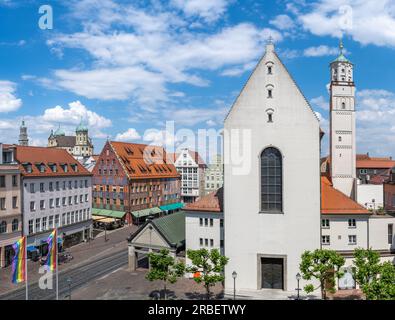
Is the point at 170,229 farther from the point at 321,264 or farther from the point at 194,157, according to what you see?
the point at 194,157

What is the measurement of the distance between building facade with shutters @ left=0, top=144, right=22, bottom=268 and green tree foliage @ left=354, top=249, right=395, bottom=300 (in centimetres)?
4283

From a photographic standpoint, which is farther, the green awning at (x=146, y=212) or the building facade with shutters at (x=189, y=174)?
the building facade with shutters at (x=189, y=174)

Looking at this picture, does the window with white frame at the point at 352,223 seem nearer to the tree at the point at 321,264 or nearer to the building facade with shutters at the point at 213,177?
the tree at the point at 321,264

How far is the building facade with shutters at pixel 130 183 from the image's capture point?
83.2 meters

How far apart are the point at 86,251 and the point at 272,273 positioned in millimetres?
33406

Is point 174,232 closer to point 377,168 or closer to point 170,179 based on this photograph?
point 170,179

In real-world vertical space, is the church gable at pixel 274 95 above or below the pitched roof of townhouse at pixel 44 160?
above

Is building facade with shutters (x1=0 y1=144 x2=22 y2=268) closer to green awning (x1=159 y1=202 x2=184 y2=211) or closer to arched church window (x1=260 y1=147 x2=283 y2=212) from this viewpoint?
arched church window (x1=260 y1=147 x2=283 y2=212)

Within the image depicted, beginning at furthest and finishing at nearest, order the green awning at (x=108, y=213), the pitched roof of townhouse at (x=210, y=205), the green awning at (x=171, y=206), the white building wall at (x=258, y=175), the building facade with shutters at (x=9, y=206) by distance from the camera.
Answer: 1. the green awning at (x=171, y=206)
2. the green awning at (x=108, y=213)
3. the building facade with shutters at (x=9, y=206)
4. the pitched roof of townhouse at (x=210, y=205)
5. the white building wall at (x=258, y=175)

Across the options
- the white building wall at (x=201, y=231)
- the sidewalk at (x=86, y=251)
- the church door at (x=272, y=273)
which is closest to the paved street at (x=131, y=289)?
the white building wall at (x=201, y=231)

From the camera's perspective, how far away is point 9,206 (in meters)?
48.5

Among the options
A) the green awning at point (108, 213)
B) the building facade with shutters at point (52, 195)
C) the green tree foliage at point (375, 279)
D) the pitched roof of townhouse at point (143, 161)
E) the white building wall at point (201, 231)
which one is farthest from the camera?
the pitched roof of townhouse at point (143, 161)

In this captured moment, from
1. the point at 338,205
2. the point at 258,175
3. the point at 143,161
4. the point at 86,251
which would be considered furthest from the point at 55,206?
the point at 338,205
